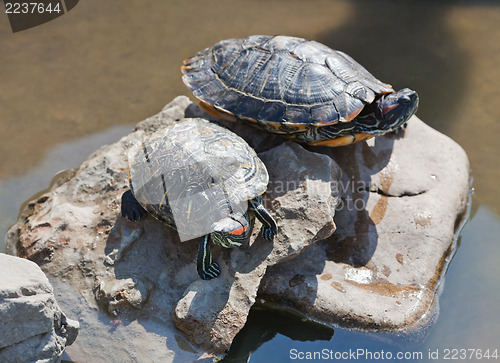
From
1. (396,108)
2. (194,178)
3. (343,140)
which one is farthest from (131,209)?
(396,108)

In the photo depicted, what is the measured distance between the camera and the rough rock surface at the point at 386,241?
163 inches

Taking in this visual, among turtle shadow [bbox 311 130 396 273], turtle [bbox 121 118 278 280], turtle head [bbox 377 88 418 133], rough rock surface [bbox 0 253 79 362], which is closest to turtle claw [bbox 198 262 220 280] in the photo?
turtle [bbox 121 118 278 280]

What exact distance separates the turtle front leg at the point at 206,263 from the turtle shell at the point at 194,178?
9cm

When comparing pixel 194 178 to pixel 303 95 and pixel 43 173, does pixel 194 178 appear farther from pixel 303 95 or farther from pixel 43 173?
pixel 43 173

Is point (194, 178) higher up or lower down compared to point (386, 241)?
higher up

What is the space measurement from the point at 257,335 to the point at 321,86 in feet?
7.38

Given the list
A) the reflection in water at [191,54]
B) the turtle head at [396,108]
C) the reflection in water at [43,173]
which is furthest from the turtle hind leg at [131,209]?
the turtle head at [396,108]

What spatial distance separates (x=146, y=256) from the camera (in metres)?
4.20

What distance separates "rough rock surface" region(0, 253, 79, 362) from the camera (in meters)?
3.05

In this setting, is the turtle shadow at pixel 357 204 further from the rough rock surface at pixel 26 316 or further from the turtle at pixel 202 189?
the rough rock surface at pixel 26 316

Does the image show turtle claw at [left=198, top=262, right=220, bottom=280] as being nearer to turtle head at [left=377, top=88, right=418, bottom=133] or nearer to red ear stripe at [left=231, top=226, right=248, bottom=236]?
red ear stripe at [left=231, top=226, right=248, bottom=236]

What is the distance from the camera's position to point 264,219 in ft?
13.2

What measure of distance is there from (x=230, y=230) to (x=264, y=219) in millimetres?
392

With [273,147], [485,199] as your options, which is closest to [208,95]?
[273,147]
